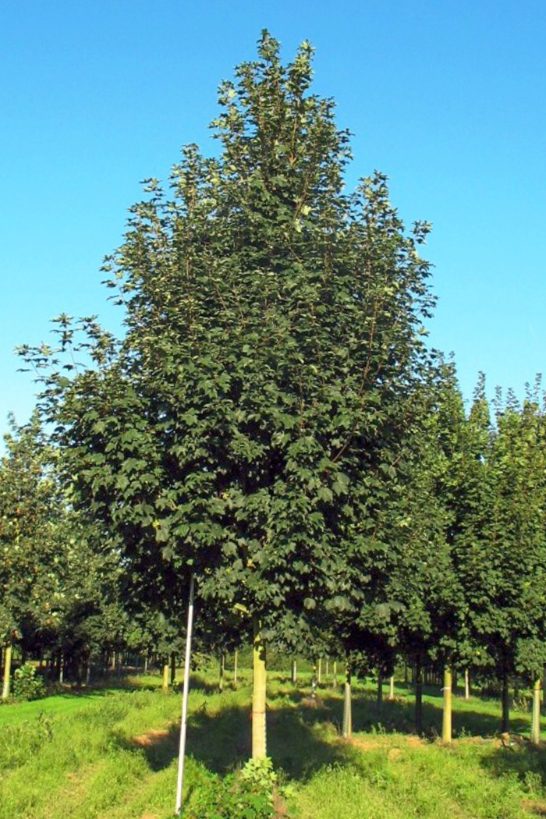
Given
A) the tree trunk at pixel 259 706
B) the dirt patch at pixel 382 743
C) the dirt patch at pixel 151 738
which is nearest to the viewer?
the tree trunk at pixel 259 706

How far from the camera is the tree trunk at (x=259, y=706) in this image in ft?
44.4

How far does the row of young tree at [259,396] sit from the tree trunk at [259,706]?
0.06 m

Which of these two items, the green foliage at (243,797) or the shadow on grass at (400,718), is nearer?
the green foliage at (243,797)

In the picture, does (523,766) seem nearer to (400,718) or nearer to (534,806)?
(534,806)

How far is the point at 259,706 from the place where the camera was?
1393cm

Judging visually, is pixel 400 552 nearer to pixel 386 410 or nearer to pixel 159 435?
pixel 386 410

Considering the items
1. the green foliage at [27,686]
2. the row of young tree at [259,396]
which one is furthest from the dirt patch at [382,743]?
the green foliage at [27,686]

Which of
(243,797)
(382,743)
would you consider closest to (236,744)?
(382,743)

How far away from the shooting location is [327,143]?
14.1 meters

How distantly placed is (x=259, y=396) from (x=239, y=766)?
875cm

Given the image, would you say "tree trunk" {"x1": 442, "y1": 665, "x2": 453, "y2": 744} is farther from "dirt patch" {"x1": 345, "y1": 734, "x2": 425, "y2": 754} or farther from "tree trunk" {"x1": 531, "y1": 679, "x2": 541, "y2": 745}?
"tree trunk" {"x1": 531, "y1": 679, "x2": 541, "y2": 745}

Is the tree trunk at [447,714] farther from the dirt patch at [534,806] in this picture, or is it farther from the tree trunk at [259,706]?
the tree trunk at [259,706]

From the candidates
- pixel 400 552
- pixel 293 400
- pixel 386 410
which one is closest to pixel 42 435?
pixel 293 400

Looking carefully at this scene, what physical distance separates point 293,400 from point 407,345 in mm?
2470
